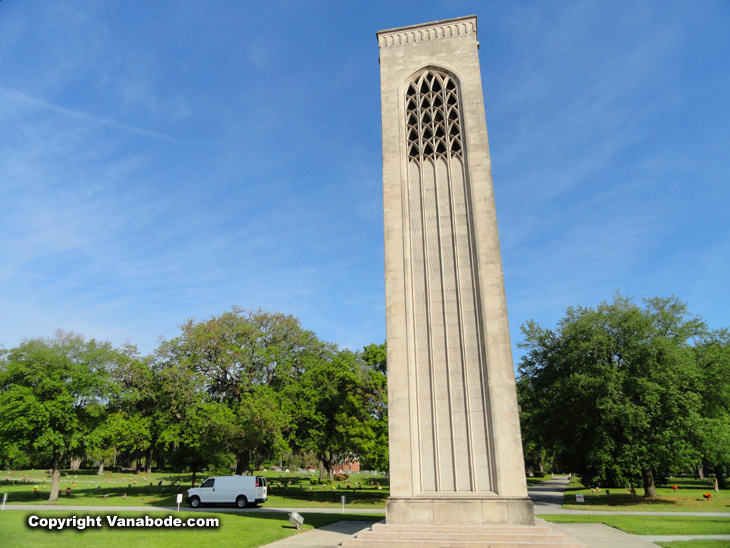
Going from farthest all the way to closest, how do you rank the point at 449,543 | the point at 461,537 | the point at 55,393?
1. the point at 55,393
2. the point at 461,537
3. the point at 449,543

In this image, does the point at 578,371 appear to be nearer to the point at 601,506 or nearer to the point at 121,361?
the point at 601,506

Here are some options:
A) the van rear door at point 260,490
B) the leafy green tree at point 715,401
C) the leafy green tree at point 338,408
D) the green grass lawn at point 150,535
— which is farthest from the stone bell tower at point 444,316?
the leafy green tree at point 715,401

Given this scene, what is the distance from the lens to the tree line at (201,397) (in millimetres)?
34719

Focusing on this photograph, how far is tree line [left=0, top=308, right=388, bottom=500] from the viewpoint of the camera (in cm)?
3472

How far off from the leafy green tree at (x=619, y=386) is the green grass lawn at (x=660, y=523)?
7095 millimetres

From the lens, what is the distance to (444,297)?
2028 cm

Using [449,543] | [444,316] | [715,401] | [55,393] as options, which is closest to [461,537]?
[449,543]

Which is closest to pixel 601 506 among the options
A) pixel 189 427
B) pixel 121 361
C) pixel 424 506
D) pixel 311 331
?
pixel 424 506

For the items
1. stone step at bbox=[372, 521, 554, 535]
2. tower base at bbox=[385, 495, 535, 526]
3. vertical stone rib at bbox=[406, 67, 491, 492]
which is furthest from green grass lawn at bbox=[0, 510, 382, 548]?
vertical stone rib at bbox=[406, 67, 491, 492]

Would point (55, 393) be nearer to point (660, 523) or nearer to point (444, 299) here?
point (444, 299)

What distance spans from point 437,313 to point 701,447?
79.0 ft

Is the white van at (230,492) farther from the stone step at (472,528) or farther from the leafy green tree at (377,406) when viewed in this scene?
the stone step at (472,528)

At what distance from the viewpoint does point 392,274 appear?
20891 millimetres

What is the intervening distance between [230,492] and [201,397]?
950cm
